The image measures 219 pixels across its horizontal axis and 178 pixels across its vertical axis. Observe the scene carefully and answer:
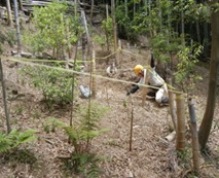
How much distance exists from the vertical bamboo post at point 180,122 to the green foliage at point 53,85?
1644mm

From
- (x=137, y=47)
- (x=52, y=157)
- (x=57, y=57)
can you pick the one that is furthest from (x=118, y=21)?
(x=52, y=157)

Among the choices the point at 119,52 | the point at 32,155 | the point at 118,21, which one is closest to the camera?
the point at 32,155

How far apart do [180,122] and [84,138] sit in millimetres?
1431

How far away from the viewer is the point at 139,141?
5629 mm

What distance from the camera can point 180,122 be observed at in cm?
514

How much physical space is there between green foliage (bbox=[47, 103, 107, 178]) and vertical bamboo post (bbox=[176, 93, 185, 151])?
1.09 metres

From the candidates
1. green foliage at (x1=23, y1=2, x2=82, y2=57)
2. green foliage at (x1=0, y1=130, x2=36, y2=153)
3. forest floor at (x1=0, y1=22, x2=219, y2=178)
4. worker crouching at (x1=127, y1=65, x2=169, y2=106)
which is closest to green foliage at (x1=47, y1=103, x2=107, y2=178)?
forest floor at (x1=0, y1=22, x2=219, y2=178)

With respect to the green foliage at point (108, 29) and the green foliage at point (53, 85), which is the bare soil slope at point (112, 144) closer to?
the green foliage at point (53, 85)

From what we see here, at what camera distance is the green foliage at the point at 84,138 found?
173 inches

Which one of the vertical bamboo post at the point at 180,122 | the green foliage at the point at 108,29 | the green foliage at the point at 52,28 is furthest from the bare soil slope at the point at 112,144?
the green foliage at the point at 108,29

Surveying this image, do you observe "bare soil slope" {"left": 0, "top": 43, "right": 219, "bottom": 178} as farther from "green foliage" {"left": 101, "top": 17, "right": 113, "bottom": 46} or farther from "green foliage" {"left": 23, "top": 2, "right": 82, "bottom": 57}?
"green foliage" {"left": 101, "top": 17, "right": 113, "bottom": 46}

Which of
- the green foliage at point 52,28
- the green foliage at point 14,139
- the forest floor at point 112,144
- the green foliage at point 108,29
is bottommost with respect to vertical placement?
the forest floor at point 112,144

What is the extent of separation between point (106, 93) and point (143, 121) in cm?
126

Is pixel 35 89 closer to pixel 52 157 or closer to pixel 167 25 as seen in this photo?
pixel 52 157
